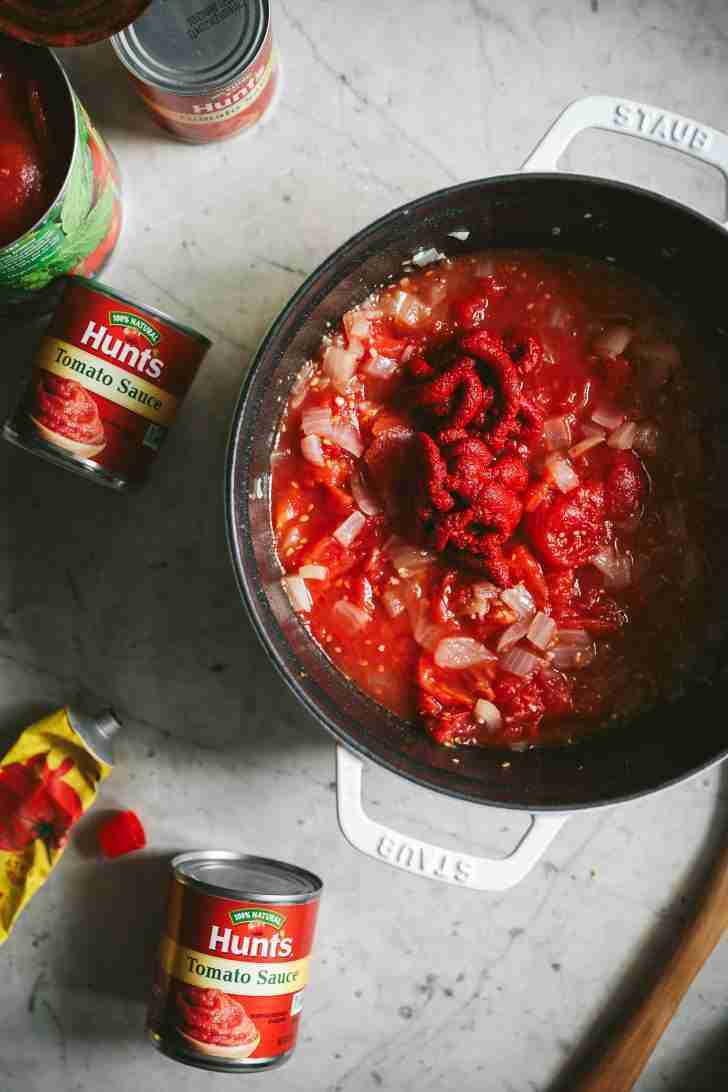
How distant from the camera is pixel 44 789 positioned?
205cm

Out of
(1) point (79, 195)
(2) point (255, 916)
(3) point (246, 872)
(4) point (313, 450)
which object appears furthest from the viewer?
Answer: (3) point (246, 872)

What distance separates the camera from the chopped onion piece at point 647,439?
6.40ft

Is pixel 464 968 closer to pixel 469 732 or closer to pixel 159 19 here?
pixel 469 732

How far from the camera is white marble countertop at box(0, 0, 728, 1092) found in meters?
2.10

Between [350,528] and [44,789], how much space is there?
90 cm

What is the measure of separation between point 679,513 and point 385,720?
30.4 inches

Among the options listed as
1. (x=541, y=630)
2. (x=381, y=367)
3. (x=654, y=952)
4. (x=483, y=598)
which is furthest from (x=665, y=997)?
(x=381, y=367)

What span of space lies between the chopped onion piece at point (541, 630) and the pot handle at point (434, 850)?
47cm

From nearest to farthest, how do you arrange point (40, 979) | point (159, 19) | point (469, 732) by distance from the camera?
1. point (159, 19)
2. point (469, 732)
3. point (40, 979)

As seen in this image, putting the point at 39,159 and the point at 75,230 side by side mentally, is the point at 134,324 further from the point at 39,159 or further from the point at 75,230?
the point at 39,159

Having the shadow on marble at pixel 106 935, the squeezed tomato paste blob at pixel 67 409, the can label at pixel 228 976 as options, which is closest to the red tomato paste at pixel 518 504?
the squeezed tomato paste blob at pixel 67 409

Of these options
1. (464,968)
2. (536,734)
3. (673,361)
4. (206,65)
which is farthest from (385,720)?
(206,65)

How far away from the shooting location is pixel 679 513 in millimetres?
1984

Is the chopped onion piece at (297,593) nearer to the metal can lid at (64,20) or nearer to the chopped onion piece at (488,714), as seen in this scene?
the chopped onion piece at (488,714)
